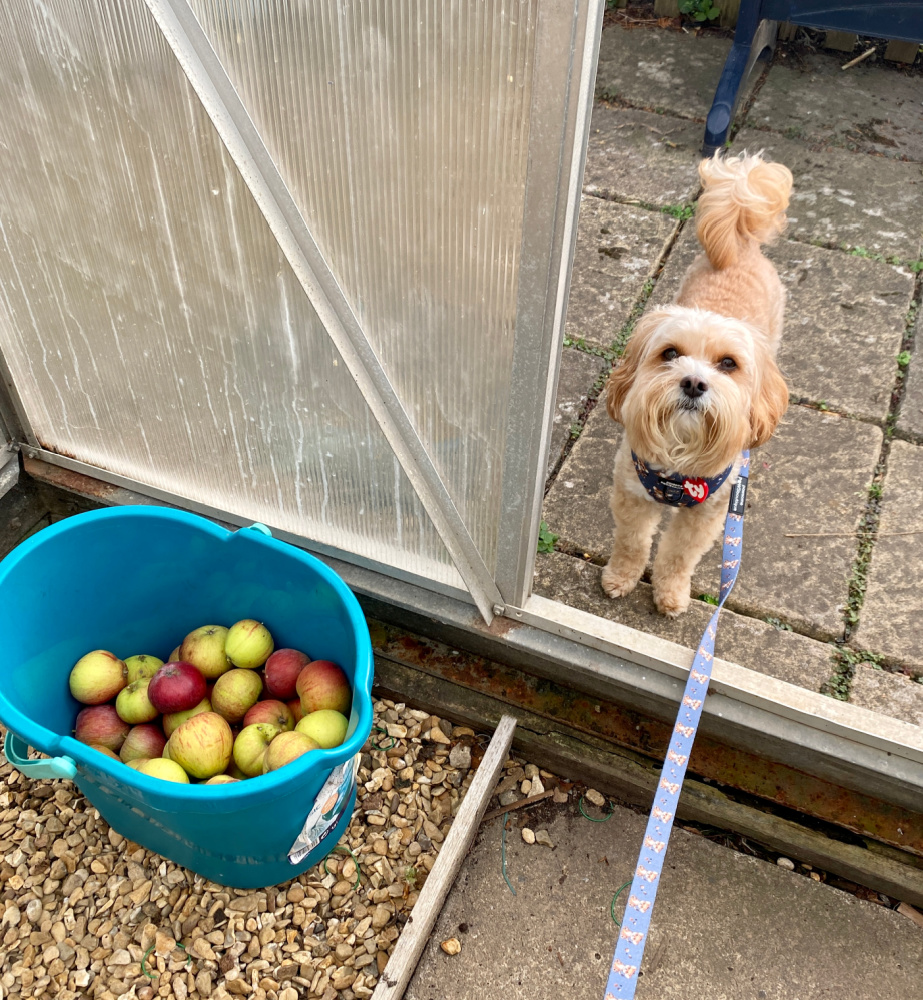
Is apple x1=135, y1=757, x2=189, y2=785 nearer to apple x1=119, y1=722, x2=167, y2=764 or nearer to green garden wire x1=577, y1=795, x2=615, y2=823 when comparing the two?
apple x1=119, y1=722, x2=167, y2=764

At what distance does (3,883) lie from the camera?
2.09 m

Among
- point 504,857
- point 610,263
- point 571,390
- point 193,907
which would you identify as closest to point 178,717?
point 193,907

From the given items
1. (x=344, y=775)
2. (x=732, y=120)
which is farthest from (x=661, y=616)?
(x=732, y=120)

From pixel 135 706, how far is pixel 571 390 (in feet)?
6.48

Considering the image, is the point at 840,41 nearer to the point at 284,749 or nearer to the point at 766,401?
the point at 766,401

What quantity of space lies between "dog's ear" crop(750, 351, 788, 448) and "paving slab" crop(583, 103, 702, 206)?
2.24 m

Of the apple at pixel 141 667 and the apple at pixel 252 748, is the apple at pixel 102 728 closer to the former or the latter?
the apple at pixel 141 667

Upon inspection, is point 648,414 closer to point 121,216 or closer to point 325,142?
point 325,142

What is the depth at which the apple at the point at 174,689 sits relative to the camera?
195 cm

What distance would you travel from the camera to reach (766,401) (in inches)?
80.5

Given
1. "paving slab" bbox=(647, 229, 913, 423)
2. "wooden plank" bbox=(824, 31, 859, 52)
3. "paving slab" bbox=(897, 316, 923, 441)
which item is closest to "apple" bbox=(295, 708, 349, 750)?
"paving slab" bbox=(647, 229, 913, 423)

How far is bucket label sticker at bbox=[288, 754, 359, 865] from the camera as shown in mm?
1767

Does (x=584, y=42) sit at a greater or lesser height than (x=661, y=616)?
greater

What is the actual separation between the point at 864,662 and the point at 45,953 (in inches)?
93.2
